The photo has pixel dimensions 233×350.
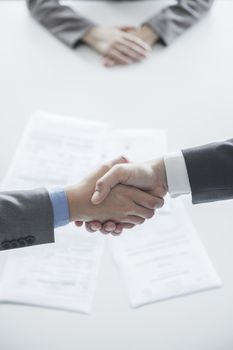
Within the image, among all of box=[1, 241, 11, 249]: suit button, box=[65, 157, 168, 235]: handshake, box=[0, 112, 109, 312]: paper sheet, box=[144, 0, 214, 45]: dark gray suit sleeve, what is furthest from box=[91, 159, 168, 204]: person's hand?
box=[144, 0, 214, 45]: dark gray suit sleeve

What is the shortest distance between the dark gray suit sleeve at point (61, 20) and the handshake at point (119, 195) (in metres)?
0.64

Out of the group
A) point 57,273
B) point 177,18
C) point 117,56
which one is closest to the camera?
point 57,273

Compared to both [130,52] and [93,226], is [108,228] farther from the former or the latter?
[130,52]

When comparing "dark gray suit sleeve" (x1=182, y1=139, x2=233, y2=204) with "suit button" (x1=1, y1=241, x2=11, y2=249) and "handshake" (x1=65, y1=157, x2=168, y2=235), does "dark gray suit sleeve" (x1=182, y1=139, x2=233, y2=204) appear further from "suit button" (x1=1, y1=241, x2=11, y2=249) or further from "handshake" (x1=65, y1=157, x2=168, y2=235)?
"suit button" (x1=1, y1=241, x2=11, y2=249)

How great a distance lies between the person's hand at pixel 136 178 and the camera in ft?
3.67

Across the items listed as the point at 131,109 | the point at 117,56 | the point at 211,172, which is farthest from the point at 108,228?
the point at 117,56

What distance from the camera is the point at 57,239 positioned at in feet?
3.48

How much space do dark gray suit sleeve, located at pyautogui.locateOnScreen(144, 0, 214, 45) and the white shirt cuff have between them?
24.2 inches

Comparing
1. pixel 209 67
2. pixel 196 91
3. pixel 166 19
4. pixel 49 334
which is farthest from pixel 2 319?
pixel 166 19

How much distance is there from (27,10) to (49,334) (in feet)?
4.21

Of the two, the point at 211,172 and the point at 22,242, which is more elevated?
the point at 211,172

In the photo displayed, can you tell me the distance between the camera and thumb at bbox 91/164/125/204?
1.12 metres

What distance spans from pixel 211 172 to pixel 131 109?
1.24 ft

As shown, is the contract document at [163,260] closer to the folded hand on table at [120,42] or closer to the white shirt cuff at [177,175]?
the white shirt cuff at [177,175]
